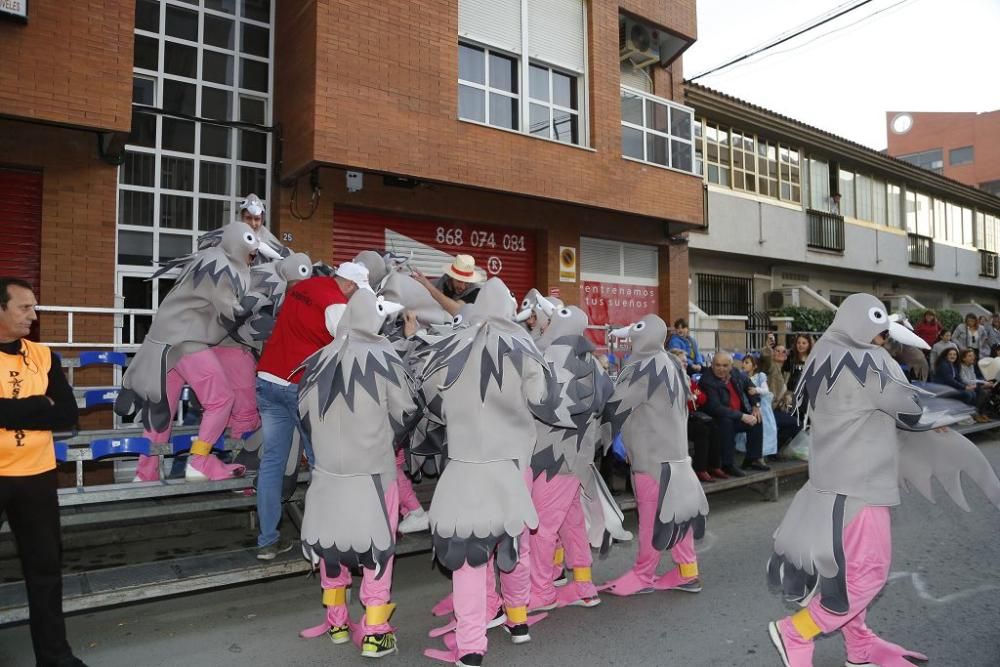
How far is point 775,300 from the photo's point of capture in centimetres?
1791

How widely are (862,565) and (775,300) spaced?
1538 cm

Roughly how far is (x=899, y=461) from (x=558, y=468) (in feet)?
6.38

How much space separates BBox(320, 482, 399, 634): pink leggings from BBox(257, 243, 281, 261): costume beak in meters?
2.40

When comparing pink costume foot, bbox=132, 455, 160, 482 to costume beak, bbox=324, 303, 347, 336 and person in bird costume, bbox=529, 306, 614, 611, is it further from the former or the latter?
person in bird costume, bbox=529, 306, 614, 611

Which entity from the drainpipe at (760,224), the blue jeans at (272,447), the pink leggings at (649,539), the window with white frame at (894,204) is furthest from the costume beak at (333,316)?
the window with white frame at (894,204)

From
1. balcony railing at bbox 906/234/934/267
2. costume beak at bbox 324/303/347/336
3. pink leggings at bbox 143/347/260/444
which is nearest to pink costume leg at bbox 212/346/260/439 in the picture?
pink leggings at bbox 143/347/260/444

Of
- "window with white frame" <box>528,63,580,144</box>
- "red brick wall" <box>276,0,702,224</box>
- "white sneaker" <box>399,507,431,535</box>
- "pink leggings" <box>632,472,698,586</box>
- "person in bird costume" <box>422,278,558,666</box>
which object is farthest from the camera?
"window with white frame" <box>528,63,580,144</box>

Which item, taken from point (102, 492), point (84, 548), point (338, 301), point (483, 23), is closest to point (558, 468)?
point (338, 301)

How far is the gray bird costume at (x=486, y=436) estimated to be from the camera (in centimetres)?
385

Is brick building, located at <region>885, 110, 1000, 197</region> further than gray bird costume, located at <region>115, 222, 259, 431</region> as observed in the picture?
Yes

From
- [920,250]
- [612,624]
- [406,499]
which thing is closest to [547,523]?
[612,624]

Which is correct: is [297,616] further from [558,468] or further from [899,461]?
[899,461]

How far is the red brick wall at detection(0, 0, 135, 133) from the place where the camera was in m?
6.78

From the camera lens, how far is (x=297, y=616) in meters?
4.77
